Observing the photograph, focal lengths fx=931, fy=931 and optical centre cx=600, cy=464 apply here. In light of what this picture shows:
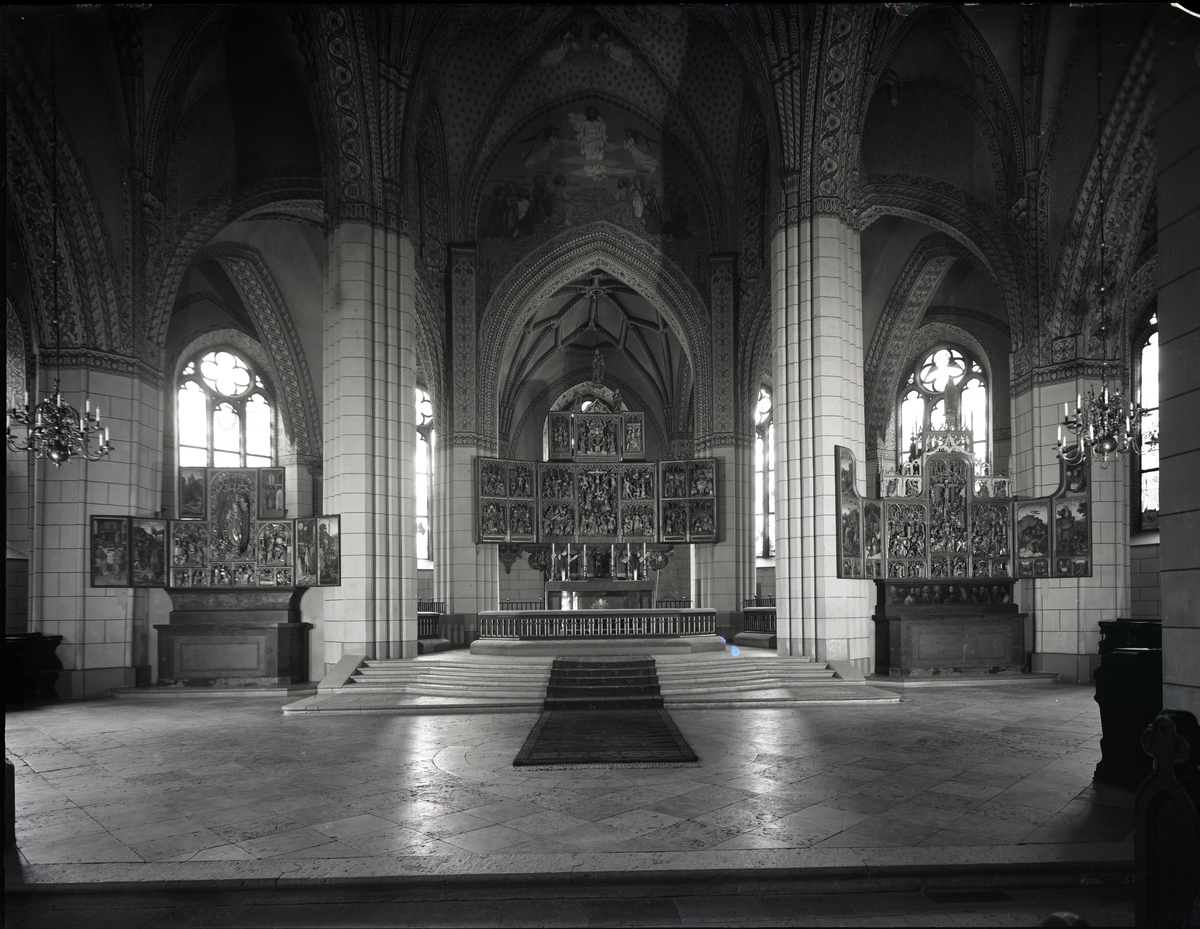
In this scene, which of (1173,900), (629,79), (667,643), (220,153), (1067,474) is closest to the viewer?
(1173,900)

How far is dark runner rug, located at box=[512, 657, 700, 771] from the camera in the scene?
9.20 metres

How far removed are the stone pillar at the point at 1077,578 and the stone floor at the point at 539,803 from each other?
667cm

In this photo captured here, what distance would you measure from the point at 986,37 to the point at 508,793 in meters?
16.7

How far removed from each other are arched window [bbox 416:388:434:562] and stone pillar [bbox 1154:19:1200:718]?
25128 mm

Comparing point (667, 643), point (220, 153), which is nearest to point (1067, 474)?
point (667, 643)

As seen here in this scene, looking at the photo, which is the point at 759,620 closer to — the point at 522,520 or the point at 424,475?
the point at 522,520

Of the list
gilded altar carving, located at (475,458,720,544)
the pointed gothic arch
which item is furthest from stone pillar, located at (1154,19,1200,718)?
the pointed gothic arch

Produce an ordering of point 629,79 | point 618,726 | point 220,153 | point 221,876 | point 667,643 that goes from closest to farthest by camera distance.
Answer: point 221,876 → point 618,726 → point 667,643 → point 220,153 → point 629,79

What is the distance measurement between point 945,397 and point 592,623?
1434 centimetres

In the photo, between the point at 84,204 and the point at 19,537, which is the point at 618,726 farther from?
the point at 19,537

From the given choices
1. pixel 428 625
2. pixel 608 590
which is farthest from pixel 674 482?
pixel 428 625

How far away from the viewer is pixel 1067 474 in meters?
15.6

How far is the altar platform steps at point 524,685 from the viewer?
13.3m

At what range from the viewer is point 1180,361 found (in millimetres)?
5645
